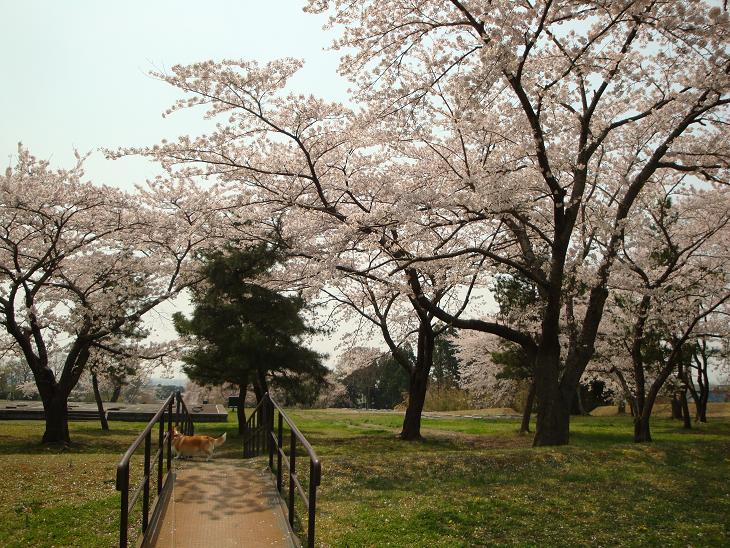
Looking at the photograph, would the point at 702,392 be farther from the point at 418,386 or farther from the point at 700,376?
the point at 418,386

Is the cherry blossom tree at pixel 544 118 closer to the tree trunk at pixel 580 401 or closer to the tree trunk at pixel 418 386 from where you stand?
the tree trunk at pixel 418 386

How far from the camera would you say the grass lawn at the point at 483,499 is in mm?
5922

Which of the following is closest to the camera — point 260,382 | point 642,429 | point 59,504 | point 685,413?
point 59,504

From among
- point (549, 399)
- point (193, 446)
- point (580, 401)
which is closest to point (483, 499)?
point (193, 446)

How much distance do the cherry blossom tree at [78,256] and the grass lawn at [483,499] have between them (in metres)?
6.75

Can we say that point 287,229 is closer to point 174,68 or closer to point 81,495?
point 174,68

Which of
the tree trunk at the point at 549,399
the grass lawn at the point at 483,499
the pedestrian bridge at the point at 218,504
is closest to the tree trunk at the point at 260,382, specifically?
the tree trunk at the point at 549,399

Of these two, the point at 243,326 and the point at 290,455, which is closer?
the point at 290,455

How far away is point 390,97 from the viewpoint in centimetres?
1141

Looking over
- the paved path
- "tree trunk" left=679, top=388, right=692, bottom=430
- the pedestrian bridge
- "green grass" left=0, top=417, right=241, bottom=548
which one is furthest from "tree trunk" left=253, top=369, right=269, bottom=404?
"tree trunk" left=679, top=388, right=692, bottom=430

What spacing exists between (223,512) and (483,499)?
3021 mm

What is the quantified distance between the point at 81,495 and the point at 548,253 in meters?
16.4

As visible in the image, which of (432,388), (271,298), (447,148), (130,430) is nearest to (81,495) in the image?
(447,148)

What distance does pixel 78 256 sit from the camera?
60.7ft
